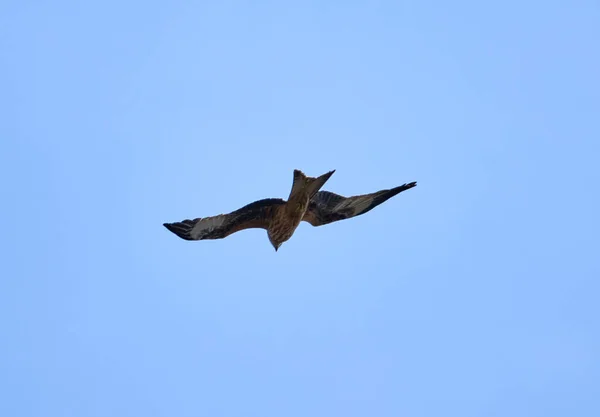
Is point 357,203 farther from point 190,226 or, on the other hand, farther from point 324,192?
point 190,226

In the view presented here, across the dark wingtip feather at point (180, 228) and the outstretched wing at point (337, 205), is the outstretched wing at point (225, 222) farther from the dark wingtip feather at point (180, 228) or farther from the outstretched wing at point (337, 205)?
the outstretched wing at point (337, 205)

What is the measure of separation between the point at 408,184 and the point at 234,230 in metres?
→ 3.88

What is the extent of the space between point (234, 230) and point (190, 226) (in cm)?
96

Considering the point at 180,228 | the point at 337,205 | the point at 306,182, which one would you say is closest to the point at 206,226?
the point at 180,228

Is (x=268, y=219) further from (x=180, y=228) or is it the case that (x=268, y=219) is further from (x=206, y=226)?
(x=180, y=228)

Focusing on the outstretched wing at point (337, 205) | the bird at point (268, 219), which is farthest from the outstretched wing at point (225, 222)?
the outstretched wing at point (337, 205)

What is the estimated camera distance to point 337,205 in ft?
71.1

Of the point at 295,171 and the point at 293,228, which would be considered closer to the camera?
the point at 295,171

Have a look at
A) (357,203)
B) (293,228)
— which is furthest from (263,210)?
(357,203)

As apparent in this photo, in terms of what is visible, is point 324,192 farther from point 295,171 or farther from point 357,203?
point 295,171

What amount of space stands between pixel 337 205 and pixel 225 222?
267 centimetres

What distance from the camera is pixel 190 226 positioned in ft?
67.3

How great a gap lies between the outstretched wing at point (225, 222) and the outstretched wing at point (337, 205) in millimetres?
1254

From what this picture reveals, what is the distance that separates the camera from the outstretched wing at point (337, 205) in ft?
70.5
